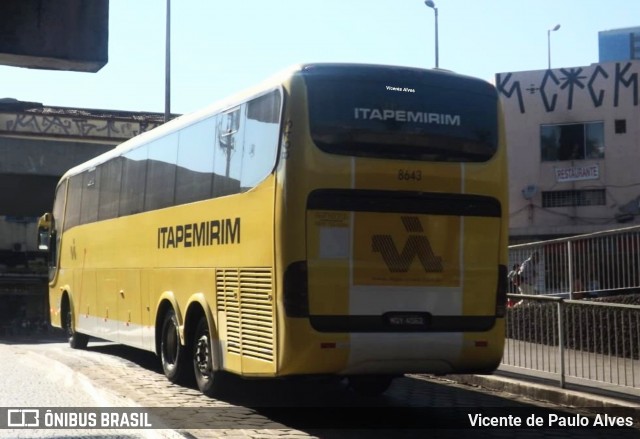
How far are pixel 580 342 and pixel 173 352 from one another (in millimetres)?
5348

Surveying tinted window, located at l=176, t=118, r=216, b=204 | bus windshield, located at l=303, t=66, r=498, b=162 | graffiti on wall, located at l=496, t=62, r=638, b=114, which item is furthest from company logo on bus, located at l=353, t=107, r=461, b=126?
graffiti on wall, located at l=496, t=62, r=638, b=114

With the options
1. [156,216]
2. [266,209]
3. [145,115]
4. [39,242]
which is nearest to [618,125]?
[145,115]

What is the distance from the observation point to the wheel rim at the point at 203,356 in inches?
469

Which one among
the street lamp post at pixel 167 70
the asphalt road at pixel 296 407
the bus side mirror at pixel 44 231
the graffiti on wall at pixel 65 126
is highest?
the street lamp post at pixel 167 70

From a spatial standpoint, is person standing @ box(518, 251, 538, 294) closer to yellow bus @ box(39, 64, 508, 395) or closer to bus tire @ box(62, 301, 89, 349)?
yellow bus @ box(39, 64, 508, 395)

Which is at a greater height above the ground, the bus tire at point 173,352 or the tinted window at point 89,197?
the tinted window at point 89,197

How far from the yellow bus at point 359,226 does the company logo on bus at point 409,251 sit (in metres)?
0.01

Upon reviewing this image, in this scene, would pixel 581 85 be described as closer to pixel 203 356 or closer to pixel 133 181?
pixel 133 181

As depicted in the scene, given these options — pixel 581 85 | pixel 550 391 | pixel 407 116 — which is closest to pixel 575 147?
pixel 581 85

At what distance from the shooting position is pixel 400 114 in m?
10.0

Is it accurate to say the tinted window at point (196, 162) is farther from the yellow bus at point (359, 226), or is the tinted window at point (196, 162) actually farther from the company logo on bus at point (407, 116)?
the company logo on bus at point (407, 116)

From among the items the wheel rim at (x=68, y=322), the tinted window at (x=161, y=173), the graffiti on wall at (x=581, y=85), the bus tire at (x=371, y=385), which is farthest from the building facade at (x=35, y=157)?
the bus tire at (x=371, y=385)

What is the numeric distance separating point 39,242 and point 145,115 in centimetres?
2623

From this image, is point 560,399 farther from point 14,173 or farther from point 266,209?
point 14,173
